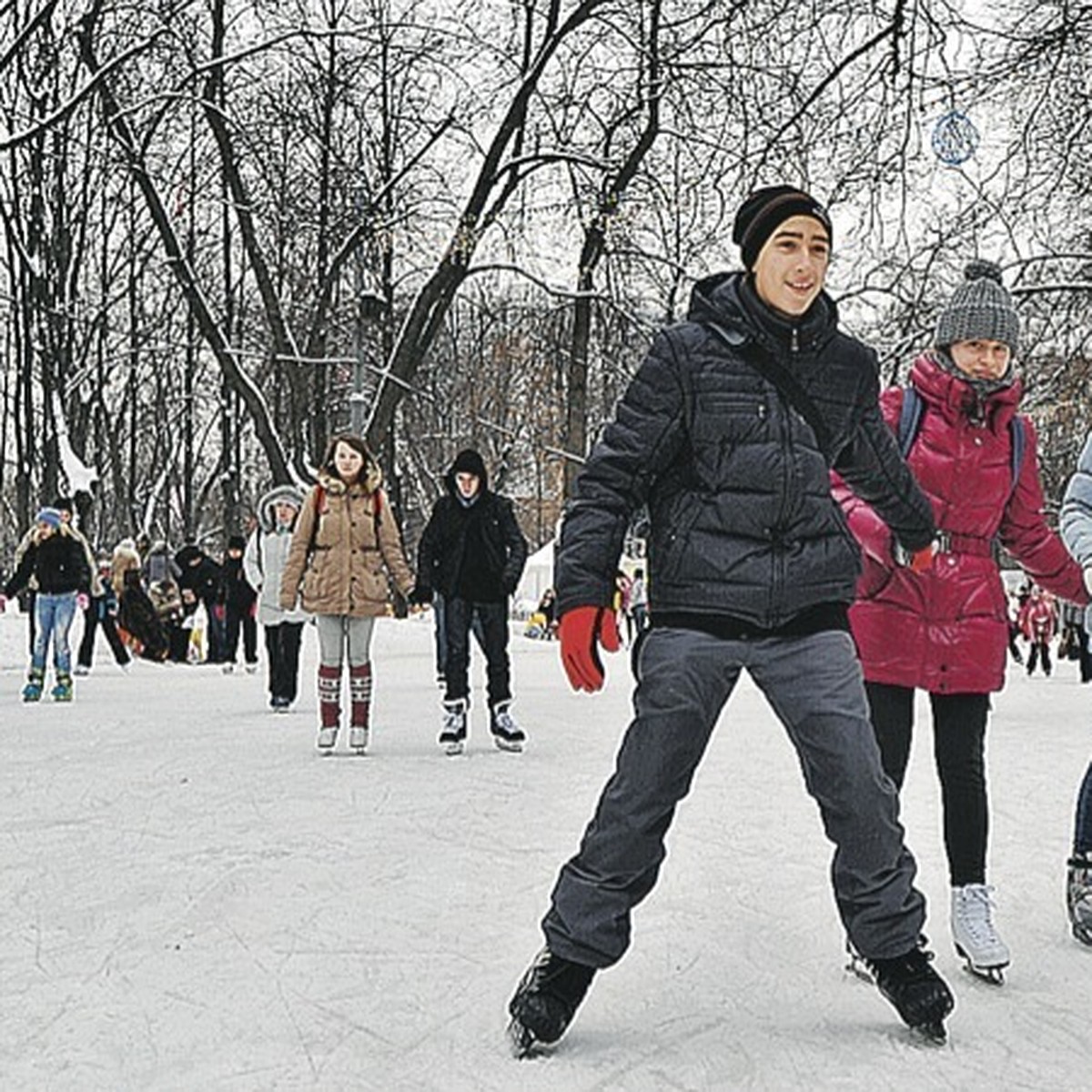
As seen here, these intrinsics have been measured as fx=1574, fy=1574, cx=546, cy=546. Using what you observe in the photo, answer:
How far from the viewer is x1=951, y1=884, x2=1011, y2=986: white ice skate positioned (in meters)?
3.98

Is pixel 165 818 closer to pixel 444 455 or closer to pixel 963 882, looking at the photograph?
pixel 963 882

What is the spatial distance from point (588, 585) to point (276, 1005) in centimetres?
129

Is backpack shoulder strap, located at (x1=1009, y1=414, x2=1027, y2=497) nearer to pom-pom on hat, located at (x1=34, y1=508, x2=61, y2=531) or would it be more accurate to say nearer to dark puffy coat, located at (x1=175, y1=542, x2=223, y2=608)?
pom-pom on hat, located at (x1=34, y1=508, x2=61, y2=531)

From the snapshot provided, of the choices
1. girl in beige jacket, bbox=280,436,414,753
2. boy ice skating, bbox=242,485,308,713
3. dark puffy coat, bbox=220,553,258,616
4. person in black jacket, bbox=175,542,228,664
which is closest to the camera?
girl in beige jacket, bbox=280,436,414,753

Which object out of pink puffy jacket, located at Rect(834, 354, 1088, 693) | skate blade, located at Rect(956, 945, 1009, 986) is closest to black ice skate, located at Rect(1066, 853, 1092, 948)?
skate blade, located at Rect(956, 945, 1009, 986)

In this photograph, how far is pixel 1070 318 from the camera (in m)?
16.5

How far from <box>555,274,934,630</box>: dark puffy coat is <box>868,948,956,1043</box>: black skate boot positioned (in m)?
0.79

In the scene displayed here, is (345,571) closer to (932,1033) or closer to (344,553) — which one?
(344,553)

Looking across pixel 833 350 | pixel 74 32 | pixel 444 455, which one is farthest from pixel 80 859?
pixel 444 455

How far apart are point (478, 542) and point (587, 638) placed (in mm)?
5566

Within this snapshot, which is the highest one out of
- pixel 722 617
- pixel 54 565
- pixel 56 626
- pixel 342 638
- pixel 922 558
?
pixel 922 558

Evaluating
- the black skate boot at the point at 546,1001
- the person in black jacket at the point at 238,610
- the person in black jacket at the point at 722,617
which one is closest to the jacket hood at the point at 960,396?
the person in black jacket at the point at 722,617

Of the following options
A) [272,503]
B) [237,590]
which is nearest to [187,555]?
[237,590]

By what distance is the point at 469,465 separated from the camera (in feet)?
30.0
